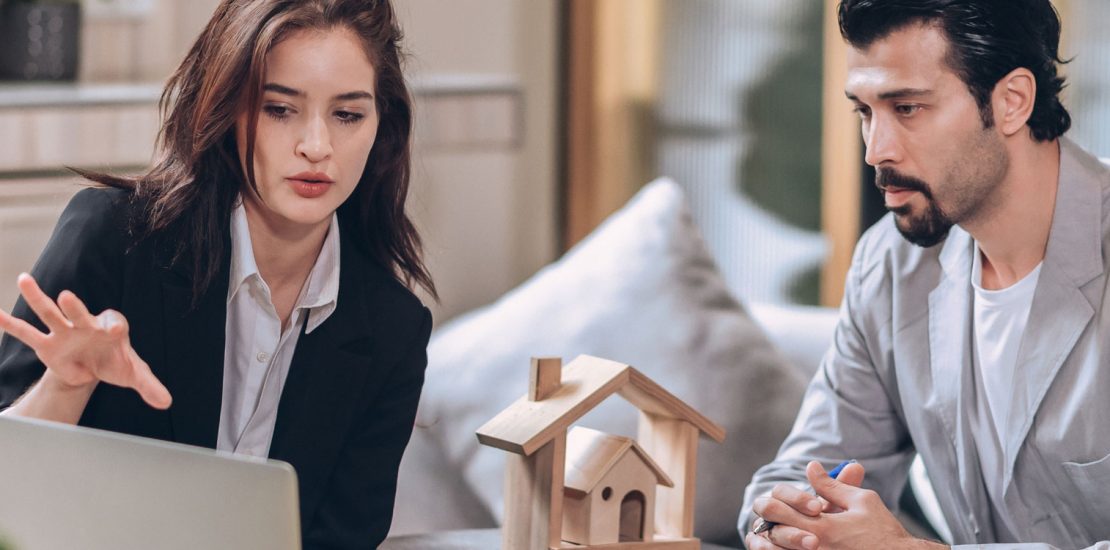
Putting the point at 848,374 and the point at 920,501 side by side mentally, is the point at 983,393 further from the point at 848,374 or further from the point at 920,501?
the point at 920,501

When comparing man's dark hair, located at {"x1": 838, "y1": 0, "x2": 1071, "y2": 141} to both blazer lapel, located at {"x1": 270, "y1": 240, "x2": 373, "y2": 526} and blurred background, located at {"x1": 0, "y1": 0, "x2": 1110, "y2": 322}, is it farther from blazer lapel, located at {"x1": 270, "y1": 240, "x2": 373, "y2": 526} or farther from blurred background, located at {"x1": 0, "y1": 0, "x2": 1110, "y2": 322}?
blurred background, located at {"x1": 0, "y1": 0, "x2": 1110, "y2": 322}

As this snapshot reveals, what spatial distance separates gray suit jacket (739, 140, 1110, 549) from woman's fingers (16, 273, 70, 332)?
2.77ft

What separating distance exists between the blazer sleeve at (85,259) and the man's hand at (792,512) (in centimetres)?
64

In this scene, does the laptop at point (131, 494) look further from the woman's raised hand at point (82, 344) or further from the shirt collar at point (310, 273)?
the shirt collar at point (310, 273)

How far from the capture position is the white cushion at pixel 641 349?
2027mm

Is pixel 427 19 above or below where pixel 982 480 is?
above

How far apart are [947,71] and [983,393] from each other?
37 centimetres

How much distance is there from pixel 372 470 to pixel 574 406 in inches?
9.4

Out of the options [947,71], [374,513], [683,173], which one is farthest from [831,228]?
[374,513]

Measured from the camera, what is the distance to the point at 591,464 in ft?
4.42

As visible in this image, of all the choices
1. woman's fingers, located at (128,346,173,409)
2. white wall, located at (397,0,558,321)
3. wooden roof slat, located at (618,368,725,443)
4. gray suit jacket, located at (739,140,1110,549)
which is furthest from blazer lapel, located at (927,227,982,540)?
white wall, located at (397,0,558,321)

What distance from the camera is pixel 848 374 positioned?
66.8 inches

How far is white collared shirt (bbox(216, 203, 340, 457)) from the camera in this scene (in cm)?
135

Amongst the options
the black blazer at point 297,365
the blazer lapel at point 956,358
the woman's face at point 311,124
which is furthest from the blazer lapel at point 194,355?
the blazer lapel at point 956,358
